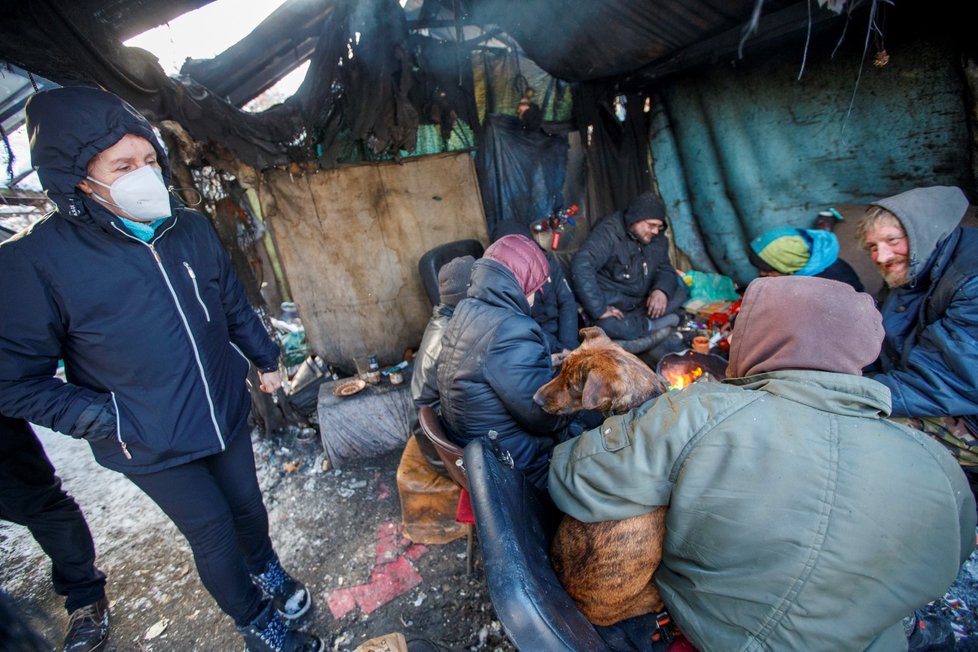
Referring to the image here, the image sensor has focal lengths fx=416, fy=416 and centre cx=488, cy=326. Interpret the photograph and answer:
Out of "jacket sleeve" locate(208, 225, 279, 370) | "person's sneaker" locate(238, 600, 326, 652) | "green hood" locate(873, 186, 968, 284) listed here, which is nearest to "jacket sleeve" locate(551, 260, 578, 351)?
"green hood" locate(873, 186, 968, 284)

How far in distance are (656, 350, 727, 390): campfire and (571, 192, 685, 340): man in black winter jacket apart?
1.21m

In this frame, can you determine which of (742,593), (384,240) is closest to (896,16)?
(742,593)

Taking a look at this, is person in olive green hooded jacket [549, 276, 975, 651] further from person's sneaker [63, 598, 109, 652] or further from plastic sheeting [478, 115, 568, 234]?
plastic sheeting [478, 115, 568, 234]

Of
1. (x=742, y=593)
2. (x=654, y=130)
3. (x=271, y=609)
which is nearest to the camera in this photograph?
(x=742, y=593)

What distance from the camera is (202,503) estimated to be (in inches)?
72.6

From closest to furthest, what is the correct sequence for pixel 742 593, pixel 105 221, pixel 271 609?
1. pixel 742 593
2. pixel 105 221
3. pixel 271 609

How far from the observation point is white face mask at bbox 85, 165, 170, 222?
5.35ft

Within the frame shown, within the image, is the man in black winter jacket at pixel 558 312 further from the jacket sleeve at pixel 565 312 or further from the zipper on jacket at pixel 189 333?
the zipper on jacket at pixel 189 333

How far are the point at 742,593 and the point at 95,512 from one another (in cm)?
482

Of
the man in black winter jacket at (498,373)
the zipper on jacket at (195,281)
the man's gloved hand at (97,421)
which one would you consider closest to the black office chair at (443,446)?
the man in black winter jacket at (498,373)

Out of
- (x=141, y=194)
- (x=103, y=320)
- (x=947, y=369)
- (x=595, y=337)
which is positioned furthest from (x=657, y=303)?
(x=103, y=320)

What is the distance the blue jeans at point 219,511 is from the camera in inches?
70.9

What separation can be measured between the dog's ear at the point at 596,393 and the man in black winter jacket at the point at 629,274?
2665 mm

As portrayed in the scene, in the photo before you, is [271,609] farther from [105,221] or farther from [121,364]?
[105,221]
